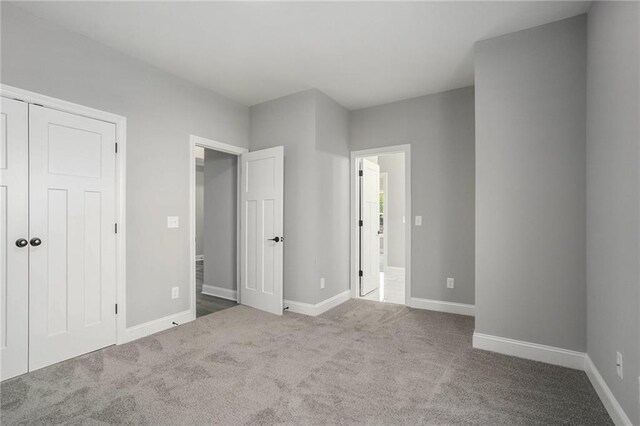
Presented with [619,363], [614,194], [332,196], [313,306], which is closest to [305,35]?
[332,196]

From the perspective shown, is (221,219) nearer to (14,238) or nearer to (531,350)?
(14,238)

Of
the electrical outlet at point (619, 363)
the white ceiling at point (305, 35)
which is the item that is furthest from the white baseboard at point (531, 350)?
the white ceiling at point (305, 35)

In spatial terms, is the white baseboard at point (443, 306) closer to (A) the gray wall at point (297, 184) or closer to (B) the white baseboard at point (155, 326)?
(A) the gray wall at point (297, 184)

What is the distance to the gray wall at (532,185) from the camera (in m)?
2.39

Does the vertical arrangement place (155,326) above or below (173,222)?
below

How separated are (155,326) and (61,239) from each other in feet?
3.91

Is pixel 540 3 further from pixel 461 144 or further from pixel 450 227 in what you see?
pixel 450 227

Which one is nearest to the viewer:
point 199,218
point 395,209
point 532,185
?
point 532,185

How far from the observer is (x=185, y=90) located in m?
3.48

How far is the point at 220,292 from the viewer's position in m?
4.55

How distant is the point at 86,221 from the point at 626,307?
3.77 metres

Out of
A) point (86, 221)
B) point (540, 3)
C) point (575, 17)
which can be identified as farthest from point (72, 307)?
point (575, 17)

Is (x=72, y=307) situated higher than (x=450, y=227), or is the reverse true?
(x=450, y=227)

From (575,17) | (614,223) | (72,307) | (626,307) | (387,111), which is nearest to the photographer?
(626,307)
